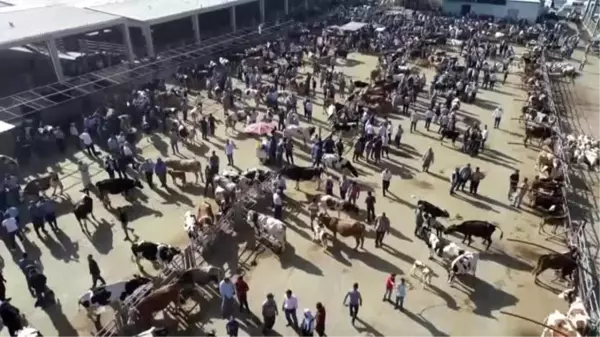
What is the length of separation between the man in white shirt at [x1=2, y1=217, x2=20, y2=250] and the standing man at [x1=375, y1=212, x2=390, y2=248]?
36.8 ft

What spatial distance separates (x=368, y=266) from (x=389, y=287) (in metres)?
1.85

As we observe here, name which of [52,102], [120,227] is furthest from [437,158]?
[52,102]

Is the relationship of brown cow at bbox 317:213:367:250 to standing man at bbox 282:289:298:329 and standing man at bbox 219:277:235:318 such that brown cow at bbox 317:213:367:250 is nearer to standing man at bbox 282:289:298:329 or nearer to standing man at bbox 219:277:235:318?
standing man at bbox 282:289:298:329

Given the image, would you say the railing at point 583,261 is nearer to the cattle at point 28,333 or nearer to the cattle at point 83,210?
the cattle at point 28,333

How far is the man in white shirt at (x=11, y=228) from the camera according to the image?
15.5 m

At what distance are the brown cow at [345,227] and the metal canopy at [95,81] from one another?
1667cm

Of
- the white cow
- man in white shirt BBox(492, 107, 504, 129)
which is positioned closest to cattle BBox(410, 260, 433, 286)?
the white cow

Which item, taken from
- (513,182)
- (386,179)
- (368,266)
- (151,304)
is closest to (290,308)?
(151,304)

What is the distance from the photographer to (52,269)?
49.5 feet

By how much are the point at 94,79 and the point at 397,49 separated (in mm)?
22514

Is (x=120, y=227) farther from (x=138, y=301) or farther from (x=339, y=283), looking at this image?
(x=339, y=283)

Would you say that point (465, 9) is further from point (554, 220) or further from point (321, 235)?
point (321, 235)

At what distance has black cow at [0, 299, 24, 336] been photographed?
12.1 meters

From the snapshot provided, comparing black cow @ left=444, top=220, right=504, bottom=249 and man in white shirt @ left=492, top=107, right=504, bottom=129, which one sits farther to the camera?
man in white shirt @ left=492, top=107, right=504, bottom=129
